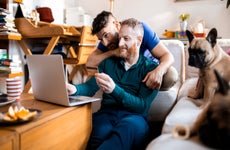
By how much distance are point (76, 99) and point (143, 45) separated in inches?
26.1

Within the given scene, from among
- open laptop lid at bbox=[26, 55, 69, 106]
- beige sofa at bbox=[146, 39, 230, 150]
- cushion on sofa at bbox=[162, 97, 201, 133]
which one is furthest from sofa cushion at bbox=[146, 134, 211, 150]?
open laptop lid at bbox=[26, 55, 69, 106]

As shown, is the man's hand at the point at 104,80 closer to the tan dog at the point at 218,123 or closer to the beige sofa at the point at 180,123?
the beige sofa at the point at 180,123

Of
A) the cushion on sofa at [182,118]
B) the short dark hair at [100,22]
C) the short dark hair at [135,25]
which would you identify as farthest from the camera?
the short dark hair at [100,22]

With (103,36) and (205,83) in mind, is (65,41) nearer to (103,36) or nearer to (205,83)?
(103,36)

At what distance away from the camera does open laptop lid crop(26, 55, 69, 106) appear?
96cm

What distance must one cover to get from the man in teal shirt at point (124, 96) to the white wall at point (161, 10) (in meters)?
2.00

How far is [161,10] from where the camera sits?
3461 mm

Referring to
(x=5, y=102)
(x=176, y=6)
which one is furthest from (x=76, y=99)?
(x=176, y=6)

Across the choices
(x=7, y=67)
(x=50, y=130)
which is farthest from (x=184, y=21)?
(x=50, y=130)

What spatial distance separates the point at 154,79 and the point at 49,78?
55 centimetres

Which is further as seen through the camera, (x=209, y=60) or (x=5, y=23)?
(x=5, y=23)

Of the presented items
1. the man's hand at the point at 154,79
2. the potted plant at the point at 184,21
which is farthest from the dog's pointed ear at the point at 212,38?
the potted plant at the point at 184,21

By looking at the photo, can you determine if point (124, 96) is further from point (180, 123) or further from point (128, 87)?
point (180, 123)

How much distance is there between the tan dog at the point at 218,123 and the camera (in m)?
0.59
